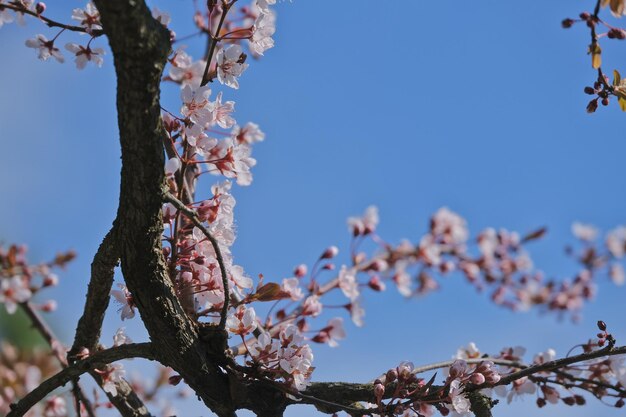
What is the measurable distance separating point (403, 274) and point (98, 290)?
174 cm

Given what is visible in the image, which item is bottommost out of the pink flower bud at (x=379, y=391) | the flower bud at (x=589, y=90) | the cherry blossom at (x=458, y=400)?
the cherry blossom at (x=458, y=400)

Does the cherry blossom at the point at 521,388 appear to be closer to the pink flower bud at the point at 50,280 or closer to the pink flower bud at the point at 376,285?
the pink flower bud at the point at 376,285

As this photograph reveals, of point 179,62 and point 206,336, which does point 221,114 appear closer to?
point 179,62

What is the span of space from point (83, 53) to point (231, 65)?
504mm

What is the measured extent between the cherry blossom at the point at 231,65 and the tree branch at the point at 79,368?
726 mm

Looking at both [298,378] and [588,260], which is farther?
[588,260]

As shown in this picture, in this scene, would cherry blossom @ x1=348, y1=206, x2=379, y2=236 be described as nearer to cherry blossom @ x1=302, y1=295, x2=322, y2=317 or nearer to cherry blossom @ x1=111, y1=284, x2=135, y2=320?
cherry blossom @ x1=302, y1=295, x2=322, y2=317

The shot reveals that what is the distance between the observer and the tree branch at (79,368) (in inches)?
72.3

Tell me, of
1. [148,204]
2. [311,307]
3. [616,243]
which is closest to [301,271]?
[311,307]

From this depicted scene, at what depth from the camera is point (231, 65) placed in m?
1.80

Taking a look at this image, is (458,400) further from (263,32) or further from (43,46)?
(43,46)

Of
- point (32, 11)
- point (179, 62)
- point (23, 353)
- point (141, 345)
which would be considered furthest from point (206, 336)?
point (23, 353)

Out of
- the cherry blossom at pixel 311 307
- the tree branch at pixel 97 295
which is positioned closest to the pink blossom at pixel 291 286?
the cherry blossom at pixel 311 307

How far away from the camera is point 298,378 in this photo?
1747mm
